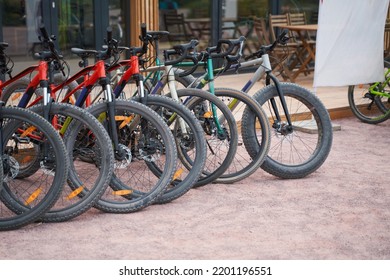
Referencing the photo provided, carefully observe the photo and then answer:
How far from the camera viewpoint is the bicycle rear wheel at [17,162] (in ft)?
14.9

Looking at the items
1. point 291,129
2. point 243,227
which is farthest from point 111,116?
point 291,129

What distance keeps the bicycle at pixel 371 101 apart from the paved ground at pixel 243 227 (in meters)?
2.20

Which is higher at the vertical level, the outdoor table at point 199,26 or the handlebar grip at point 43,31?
the handlebar grip at point 43,31

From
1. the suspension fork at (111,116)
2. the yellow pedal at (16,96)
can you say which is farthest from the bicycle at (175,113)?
the yellow pedal at (16,96)

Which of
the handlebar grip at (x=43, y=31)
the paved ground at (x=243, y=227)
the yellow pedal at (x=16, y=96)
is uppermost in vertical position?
the handlebar grip at (x=43, y=31)

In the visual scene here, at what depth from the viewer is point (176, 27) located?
10594 mm

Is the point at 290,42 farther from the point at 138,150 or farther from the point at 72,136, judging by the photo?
the point at 72,136

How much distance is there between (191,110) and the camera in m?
5.62

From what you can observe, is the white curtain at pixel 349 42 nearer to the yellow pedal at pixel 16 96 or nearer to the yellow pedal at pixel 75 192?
the yellow pedal at pixel 16 96

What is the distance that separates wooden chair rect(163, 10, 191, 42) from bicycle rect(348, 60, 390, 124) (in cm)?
291

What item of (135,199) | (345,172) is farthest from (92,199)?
(345,172)

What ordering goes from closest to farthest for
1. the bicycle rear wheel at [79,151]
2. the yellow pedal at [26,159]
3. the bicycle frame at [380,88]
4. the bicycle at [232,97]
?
the bicycle rear wheel at [79,151]
the yellow pedal at [26,159]
the bicycle at [232,97]
the bicycle frame at [380,88]

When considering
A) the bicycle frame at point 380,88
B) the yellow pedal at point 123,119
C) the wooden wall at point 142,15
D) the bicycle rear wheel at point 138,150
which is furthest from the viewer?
the wooden wall at point 142,15

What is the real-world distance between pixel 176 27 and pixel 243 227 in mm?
6249
